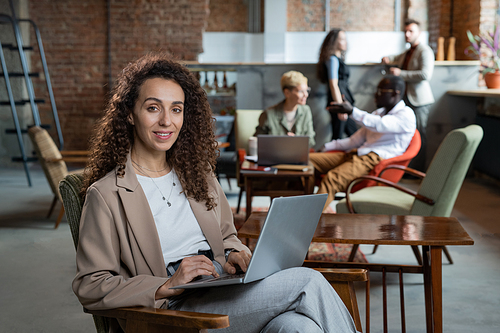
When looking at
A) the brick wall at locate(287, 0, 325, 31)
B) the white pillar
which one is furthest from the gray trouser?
the brick wall at locate(287, 0, 325, 31)

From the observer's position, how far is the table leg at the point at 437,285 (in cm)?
187

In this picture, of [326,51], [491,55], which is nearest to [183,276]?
[326,51]

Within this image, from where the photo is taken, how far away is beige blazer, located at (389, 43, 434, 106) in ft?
19.8

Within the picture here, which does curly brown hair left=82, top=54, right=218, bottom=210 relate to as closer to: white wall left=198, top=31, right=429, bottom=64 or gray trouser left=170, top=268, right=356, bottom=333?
gray trouser left=170, top=268, right=356, bottom=333

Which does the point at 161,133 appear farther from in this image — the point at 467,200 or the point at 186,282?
the point at 467,200

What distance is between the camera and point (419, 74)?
19.8 feet

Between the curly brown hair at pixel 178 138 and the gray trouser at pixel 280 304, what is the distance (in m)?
0.38

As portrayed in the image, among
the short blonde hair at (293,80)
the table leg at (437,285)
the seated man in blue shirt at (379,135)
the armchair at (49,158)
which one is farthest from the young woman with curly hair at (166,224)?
the armchair at (49,158)

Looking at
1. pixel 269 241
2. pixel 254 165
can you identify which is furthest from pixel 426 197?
pixel 269 241

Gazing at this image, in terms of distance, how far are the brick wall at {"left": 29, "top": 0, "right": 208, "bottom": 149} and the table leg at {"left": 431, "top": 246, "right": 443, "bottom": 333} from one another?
685 centimetres

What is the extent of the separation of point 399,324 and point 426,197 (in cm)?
79

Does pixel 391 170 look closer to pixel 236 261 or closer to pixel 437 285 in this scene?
pixel 437 285

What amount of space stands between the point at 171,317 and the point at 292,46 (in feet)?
31.6

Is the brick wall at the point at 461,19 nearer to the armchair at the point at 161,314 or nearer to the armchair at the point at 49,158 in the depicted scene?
the armchair at the point at 49,158
